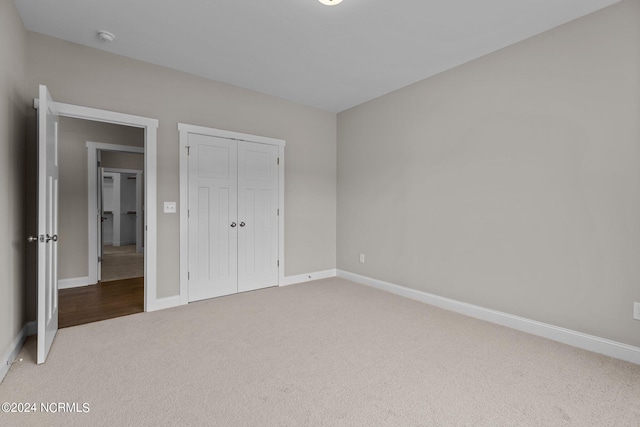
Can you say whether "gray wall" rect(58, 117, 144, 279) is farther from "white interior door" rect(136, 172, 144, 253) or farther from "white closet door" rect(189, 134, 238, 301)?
"white interior door" rect(136, 172, 144, 253)

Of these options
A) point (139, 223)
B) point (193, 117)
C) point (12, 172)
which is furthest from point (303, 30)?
point (139, 223)

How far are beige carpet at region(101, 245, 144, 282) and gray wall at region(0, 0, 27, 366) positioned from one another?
2554 millimetres

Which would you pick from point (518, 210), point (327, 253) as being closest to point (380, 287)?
point (327, 253)

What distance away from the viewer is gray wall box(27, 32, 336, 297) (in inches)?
112

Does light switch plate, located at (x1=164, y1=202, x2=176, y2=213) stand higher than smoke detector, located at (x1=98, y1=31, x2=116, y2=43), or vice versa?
smoke detector, located at (x1=98, y1=31, x2=116, y2=43)

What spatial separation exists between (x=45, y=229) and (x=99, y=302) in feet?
5.99

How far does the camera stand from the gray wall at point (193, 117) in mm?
2840

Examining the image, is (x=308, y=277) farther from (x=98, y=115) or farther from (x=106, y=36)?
(x=106, y=36)

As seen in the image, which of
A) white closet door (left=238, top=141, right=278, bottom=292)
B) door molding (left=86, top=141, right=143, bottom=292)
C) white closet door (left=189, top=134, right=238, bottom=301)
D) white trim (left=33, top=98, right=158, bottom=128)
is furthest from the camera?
door molding (left=86, top=141, right=143, bottom=292)

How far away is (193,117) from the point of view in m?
3.56

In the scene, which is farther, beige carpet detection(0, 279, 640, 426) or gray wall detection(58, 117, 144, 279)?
gray wall detection(58, 117, 144, 279)

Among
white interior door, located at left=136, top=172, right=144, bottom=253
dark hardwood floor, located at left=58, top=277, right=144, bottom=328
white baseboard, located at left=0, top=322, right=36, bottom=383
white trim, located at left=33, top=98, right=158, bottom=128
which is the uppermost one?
white trim, located at left=33, top=98, right=158, bottom=128

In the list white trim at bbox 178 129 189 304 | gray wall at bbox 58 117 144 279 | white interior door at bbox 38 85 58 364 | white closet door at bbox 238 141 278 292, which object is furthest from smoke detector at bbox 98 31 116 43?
gray wall at bbox 58 117 144 279

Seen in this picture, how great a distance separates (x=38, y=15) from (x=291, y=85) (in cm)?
239
